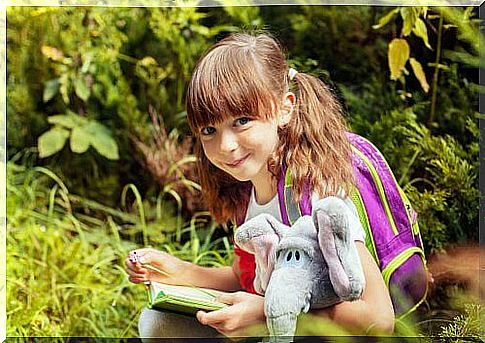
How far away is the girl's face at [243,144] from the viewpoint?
184cm

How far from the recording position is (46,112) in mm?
2312

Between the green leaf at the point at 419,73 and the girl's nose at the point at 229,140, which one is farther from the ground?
→ the green leaf at the point at 419,73

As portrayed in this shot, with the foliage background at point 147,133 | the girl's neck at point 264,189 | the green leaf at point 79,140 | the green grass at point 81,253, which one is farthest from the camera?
the green leaf at point 79,140

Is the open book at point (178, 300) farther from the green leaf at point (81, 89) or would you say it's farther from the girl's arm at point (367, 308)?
the green leaf at point (81, 89)

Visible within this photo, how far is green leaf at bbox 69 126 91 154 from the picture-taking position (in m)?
2.24

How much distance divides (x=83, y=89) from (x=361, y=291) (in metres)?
0.98

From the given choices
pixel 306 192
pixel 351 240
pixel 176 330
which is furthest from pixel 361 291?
pixel 176 330

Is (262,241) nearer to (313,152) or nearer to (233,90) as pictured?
(313,152)

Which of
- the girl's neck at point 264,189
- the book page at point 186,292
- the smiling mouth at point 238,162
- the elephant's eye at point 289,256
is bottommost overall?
the book page at point 186,292

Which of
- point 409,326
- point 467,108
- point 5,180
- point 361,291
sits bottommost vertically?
point 409,326

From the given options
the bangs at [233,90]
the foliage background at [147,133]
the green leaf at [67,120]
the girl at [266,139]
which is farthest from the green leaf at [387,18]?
the green leaf at [67,120]

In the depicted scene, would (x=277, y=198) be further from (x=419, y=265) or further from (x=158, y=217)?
(x=158, y=217)

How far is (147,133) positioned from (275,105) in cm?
56

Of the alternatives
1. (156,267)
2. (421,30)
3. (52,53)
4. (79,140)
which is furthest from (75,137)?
(421,30)
